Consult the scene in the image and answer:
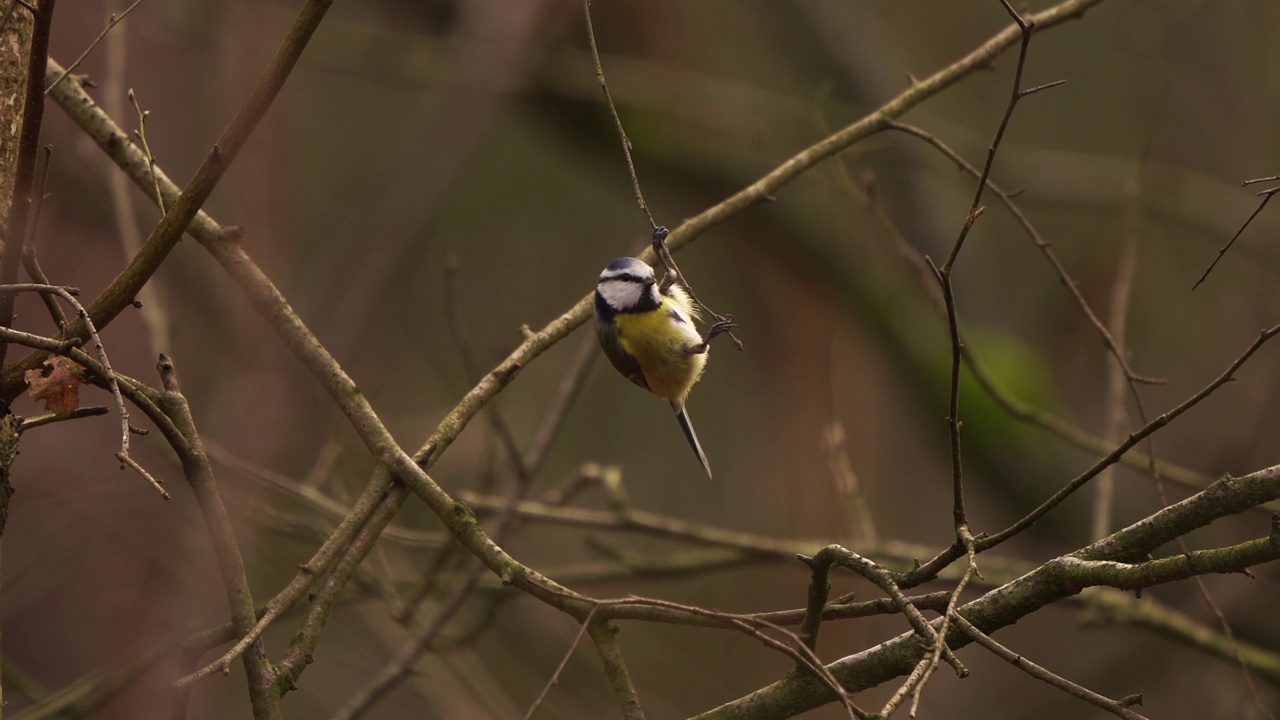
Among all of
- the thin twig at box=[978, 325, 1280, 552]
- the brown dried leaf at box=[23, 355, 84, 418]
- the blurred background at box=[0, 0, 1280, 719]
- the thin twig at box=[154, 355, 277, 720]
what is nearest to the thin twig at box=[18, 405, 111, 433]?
the brown dried leaf at box=[23, 355, 84, 418]

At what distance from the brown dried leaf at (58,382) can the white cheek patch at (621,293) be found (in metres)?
1.15

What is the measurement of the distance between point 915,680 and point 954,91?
23.8 ft

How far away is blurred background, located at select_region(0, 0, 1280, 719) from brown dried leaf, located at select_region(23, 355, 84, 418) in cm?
151

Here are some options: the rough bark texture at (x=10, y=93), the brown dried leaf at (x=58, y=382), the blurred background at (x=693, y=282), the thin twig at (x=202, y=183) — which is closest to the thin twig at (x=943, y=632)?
the thin twig at (x=202, y=183)

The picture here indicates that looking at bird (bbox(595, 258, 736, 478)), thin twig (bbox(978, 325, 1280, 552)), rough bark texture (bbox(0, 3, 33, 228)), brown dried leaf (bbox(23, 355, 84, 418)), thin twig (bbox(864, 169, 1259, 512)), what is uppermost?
thin twig (bbox(864, 169, 1259, 512))

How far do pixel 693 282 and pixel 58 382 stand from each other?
20.3 feet

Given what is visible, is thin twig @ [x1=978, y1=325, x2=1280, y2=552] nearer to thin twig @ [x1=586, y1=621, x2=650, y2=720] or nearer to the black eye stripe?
thin twig @ [x1=586, y1=621, x2=650, y2=720]

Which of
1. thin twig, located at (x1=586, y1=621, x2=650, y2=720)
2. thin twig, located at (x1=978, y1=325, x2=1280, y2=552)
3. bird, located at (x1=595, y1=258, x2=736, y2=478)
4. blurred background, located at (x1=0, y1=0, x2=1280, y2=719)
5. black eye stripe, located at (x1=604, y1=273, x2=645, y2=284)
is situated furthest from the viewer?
blurred background, located at (x1=0, y1=0, x2=1280, y2=719)

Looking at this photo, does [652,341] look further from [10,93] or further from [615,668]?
[10,93]

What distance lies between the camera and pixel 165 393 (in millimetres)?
1609

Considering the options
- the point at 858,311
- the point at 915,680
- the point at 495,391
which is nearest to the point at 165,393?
the point at 495,391

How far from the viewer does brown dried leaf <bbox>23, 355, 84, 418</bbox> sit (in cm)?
146

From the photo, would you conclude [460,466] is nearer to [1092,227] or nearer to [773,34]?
[773,34]

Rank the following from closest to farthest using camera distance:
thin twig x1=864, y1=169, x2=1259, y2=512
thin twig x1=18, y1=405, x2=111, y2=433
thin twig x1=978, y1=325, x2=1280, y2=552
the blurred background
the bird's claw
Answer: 1. thin twig x1=978, y1=325, x2=1280, y2=552
2. thin twig x1=18, y1=405, x2=111, y2=433
3. the bird's claw
4. thin twig x1=864, y1=169, x2=1259, y2=512
5. the blurred background
